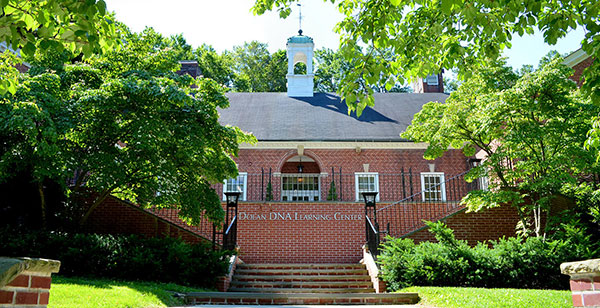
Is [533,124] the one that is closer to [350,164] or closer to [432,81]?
[350,164]

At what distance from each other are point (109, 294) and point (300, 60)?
762 inches

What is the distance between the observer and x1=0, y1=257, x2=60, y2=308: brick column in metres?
2.64

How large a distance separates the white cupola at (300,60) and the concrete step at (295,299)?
15989 millimetres

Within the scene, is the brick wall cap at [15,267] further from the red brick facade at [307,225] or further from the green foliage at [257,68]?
the green foliage at [257,68]

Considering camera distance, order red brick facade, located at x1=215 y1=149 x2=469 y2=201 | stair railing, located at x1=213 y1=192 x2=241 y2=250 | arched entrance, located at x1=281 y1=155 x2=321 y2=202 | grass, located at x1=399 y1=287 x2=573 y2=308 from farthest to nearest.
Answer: arched entrance, located at x1=281 y1=155 x2=321 y2=202 → red brick facade, located at x1=215 y1=149 x2=469 y2=201 → stair railing, located at x1=213 y1=192 x2=241 y2=250 → grass, located at x1=399 y1=287 x2=573 y2=308

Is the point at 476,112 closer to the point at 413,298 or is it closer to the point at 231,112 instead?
the point at 413,298

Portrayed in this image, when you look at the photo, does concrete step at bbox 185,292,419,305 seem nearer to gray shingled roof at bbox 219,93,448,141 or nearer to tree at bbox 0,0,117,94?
tree at bbox 0,0,117,94

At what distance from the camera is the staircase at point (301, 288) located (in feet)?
30.0

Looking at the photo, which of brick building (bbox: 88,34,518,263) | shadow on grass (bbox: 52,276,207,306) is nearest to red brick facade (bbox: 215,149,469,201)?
brick building (bbox: 88,34,518,263)

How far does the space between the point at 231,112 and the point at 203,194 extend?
1059cm

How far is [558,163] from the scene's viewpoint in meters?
11.3

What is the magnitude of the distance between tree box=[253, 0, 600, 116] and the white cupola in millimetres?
16653

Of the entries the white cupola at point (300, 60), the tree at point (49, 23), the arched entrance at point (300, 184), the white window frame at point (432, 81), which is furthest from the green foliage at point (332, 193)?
the tree at point (49, 23)

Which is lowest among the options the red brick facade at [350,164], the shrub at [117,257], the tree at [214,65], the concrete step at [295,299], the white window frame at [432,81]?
the concrete step at [295,299]
